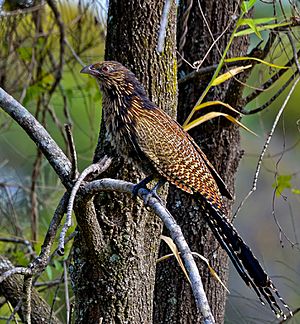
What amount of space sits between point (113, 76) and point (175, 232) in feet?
2.86

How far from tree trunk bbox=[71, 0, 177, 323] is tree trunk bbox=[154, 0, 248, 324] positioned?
1.87ft

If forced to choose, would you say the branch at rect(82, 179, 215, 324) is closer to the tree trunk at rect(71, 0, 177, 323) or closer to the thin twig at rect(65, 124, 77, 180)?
the thin twig at rect(65, 124, 77, 180)

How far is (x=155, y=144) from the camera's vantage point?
2.41 m

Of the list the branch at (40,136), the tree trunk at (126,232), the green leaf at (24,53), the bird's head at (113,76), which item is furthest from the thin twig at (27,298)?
the green leaf at (24,53)

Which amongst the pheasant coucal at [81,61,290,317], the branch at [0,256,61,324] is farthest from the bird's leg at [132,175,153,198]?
the branch at [0,256,61,324]

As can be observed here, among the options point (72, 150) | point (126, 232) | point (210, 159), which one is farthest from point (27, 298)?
point (210, 159)

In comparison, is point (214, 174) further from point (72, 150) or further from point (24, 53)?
point (24, 53)

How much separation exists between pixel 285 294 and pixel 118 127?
306 centimetres

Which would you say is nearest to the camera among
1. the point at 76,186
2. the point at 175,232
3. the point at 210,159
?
the point at 175,232

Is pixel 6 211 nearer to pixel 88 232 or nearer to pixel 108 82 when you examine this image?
pixel 108 82

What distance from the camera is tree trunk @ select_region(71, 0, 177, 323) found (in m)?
2.21

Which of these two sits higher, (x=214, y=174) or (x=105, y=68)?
(x=105, y=68)

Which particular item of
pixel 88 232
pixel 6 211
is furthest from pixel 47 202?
pixel 88 232

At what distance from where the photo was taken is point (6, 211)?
13.0 ft
